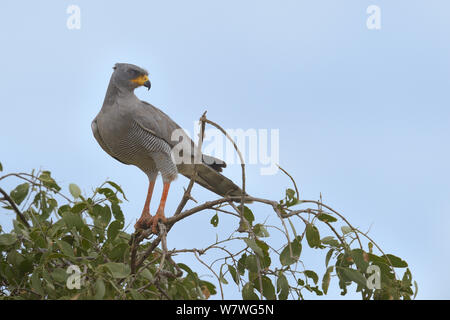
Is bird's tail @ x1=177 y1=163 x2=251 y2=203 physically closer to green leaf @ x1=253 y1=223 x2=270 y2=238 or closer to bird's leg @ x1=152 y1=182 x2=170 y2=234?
bird's leg @ x1=152 y1=182 x2=170 y2=234

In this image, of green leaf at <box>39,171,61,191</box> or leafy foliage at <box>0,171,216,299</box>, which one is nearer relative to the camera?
leafy foliage at <box>0,171,216,299</box>

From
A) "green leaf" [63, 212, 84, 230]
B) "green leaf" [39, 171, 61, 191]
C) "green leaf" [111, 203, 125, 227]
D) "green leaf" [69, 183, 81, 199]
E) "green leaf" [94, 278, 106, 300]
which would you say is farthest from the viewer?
"green leaf" [39, 171, 61, 191]

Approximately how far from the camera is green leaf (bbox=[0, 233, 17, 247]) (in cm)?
366

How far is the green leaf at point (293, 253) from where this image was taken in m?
3.19

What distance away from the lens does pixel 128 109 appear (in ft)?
16.5

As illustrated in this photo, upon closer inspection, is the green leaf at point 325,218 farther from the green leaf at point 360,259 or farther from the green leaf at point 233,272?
the green leaf at point 233,272

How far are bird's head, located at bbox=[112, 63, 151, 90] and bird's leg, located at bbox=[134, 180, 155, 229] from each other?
3.14 feet

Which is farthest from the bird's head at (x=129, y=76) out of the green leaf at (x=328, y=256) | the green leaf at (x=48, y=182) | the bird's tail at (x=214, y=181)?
the green leaf at (x=328, y=256)

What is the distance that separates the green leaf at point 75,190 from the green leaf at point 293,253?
184 centimetres

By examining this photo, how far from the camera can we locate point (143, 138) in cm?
504

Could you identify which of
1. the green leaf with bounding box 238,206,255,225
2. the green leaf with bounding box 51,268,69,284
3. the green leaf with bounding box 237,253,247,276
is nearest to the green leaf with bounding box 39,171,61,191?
the green leaf with bounding box 51,268,69,284

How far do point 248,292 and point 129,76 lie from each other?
2.82 metres
